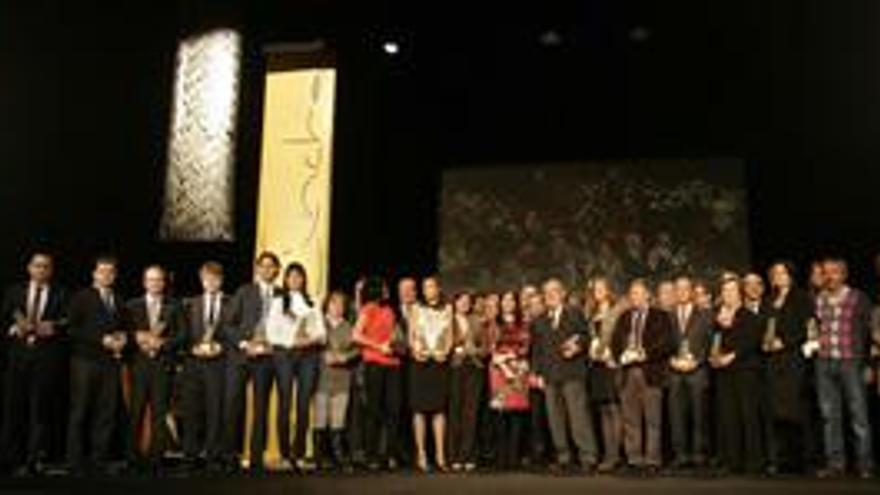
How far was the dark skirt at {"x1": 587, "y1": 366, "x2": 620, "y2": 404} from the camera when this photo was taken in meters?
6.70

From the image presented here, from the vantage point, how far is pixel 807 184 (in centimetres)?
790

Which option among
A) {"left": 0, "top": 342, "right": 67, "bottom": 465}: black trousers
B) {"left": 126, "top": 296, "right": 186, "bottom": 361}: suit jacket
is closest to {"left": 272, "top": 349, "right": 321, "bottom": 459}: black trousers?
{"left": 126, "top": 296, "right": 186, "bottom": 361}: suit jacket

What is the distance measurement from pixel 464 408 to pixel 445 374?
0.28 meters

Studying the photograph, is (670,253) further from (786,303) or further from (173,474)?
(173,474)

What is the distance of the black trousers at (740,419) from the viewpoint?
6250mm

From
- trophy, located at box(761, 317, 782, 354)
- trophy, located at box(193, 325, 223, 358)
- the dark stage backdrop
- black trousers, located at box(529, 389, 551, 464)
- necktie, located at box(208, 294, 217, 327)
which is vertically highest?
the dark stage backdrop

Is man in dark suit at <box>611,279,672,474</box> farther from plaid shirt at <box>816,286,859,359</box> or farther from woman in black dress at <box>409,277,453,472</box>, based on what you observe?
Answer: woman in black dress at <box>409,277,453,472</box>

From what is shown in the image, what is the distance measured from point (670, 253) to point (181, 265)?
3937 millimetres

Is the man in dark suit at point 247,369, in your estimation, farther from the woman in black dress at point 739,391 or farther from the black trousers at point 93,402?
Result: the woman in black dress at point 739,391

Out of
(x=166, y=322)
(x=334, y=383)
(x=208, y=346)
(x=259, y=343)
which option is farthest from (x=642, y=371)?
(x=166, y=322)

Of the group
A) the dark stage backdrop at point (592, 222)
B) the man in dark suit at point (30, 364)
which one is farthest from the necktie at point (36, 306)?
the dark stage backdrop at point (592, 222)

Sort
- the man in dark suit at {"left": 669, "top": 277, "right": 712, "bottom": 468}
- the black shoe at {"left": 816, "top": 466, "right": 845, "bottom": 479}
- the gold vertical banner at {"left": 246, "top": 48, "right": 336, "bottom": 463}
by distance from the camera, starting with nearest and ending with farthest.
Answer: the black shoe at {"left": 816, "top": 466, "right": 845, "bottom": 479} < the man in dark suit at {"left": 669, "top": 277, "right": 712, "bottom": 468} < the gold vertical banner at {"left": 246, "top": 48, "right": 336, "bottom": 463}

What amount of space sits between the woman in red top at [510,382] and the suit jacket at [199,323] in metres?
1.84

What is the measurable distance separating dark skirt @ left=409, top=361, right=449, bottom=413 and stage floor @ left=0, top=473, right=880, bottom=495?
0.99 meters
